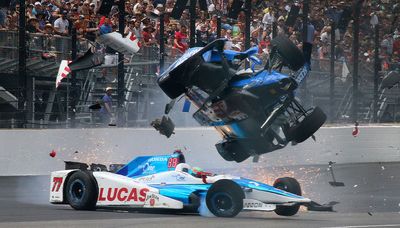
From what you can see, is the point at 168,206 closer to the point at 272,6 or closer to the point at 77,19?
the point at 77,19

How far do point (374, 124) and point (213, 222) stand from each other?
11105 mm

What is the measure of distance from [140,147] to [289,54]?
229 inches

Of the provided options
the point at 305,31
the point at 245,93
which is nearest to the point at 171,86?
the point at 245,93

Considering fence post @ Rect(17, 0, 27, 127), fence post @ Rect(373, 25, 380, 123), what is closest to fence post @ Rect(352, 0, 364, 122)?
fence post @ Rect(373, 25, 380, 123)

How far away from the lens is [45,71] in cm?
1916

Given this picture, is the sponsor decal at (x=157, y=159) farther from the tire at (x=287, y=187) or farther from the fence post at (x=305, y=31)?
the fence post at (x=305, y=31)

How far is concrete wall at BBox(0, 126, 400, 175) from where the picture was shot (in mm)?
18266

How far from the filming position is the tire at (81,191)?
13.9m

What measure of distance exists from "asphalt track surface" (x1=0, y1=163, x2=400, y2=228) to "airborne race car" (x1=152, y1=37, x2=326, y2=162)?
1033 millimetres

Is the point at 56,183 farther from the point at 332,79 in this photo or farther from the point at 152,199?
the point at 332,79

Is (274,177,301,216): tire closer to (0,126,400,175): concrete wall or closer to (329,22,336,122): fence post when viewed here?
(0,126,400,175): concrete wall

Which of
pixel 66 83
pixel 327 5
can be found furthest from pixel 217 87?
pixel 327 5

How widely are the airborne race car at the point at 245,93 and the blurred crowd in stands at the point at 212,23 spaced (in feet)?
19.2

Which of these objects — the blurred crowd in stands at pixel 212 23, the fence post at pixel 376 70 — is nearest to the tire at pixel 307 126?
the blurred crowd in stands at pixel 212 23
